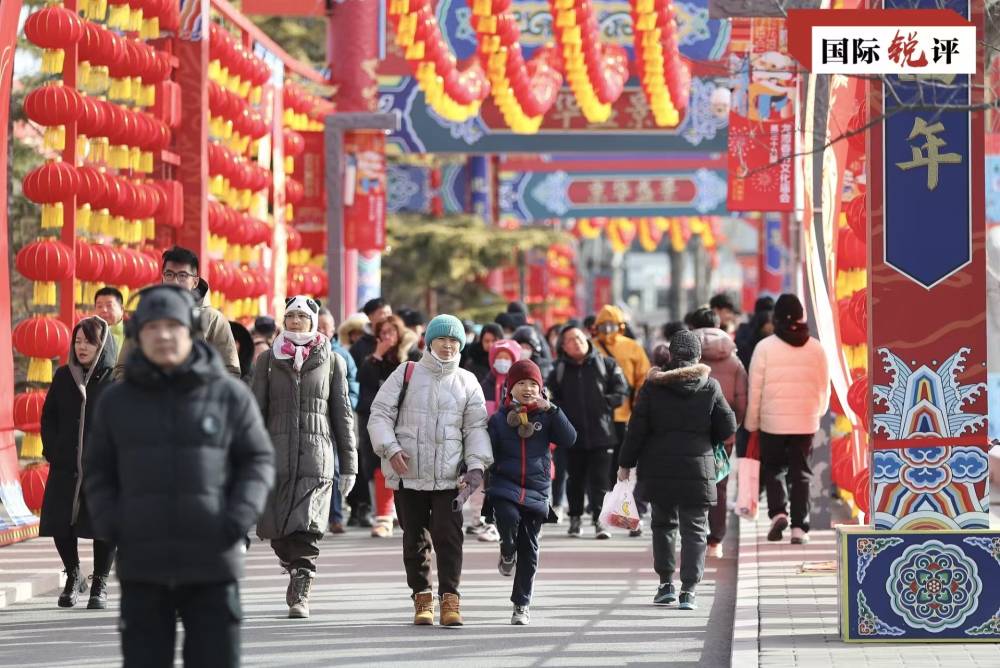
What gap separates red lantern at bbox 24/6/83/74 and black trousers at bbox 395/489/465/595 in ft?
19.8

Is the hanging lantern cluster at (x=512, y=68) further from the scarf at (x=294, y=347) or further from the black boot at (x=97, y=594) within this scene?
the black boot at (x=97, y=594)

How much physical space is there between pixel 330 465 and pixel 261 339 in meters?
5.55

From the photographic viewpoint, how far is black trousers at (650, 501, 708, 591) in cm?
1142

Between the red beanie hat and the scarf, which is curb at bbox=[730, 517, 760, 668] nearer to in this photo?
the red beanie hat

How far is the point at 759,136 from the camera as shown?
18547 mm

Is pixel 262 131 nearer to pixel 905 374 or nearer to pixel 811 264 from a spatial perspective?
pixel 811 264

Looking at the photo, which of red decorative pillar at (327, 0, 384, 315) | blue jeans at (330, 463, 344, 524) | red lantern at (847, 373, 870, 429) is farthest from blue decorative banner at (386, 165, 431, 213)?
red lantern at (847, 373, 870, 429)

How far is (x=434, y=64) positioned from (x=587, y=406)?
230 inches

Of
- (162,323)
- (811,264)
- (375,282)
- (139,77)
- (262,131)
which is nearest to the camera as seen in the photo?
(162,323)

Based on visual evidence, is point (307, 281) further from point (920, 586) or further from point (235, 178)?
point (920, 586)

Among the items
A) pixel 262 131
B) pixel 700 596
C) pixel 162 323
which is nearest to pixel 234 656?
pixel 162 323

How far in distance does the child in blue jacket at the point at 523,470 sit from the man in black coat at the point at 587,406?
185 inches

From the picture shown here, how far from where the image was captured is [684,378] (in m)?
11.4

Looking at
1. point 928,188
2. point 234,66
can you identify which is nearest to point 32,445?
point 234,66
